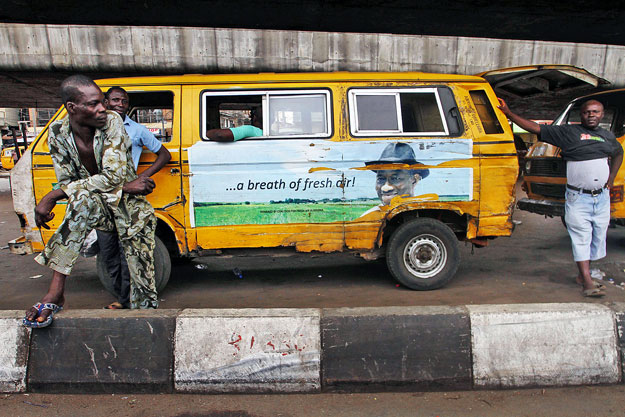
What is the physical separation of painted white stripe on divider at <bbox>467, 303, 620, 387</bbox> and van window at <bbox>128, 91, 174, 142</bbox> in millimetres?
3434

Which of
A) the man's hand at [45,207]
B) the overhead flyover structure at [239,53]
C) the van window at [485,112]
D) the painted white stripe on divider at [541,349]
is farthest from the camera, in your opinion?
the overhead flyover structure at [239,53]

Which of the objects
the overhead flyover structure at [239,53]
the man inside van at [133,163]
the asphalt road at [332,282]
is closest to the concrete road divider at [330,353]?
the man inside van at [133,163]

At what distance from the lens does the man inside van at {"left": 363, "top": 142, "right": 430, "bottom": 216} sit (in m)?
4.37

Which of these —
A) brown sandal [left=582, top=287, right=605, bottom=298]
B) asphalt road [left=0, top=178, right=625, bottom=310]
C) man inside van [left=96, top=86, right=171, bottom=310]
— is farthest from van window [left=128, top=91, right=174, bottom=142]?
brown sandal [left=582, top=287, right=605, bottom=298]

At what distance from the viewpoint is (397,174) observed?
4402 mm

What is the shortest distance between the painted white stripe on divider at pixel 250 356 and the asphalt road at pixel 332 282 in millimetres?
1482

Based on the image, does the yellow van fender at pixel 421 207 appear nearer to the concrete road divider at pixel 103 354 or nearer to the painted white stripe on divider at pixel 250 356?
the painted white stripe on divider at pixel 250 356

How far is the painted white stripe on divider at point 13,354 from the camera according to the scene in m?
2.87

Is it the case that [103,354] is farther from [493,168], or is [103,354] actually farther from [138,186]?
[493,168]

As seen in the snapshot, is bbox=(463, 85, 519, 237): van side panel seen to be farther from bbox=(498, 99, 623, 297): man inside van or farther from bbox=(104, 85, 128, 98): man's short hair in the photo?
bbox=(104, 85, 128, 98): man's short hair

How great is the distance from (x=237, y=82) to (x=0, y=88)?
1476 cm

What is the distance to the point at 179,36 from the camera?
1211cm

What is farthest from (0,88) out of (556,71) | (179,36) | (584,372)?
(584,372)

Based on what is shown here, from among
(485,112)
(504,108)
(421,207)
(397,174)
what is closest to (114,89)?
(397,174)
